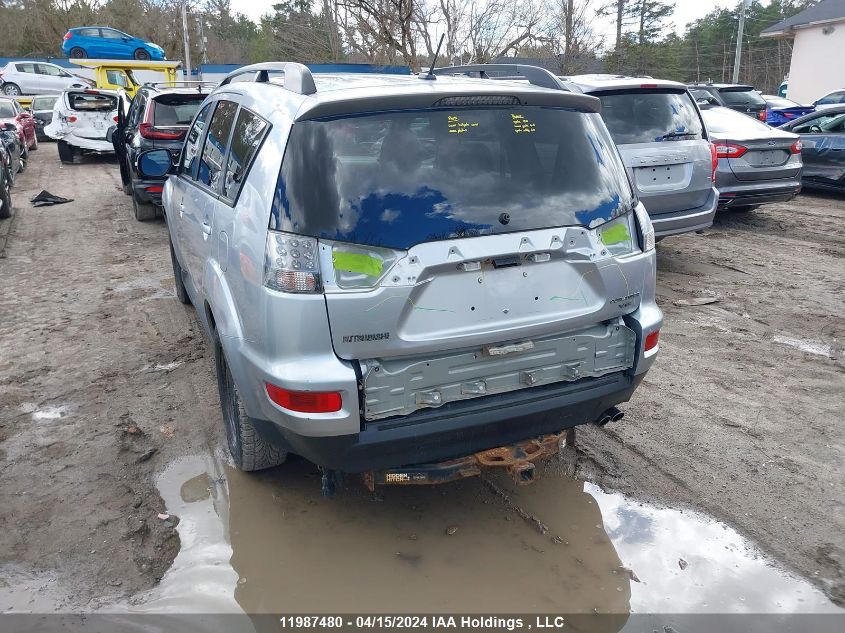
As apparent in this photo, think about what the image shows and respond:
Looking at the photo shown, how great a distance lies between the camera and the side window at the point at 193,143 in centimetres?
474

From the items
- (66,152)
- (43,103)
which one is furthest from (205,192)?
(43,103)

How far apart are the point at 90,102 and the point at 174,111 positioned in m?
8.13

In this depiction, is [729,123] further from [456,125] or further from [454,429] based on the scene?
[454,429]

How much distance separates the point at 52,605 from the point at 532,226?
2575mm

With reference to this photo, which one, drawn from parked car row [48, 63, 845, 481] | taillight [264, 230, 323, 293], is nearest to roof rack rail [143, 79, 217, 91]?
parked car row [48, 63, 845, 481]

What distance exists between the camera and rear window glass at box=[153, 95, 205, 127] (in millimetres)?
10117

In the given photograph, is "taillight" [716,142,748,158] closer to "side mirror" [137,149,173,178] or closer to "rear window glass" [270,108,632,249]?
"rear window glass" [270,108,632,249]

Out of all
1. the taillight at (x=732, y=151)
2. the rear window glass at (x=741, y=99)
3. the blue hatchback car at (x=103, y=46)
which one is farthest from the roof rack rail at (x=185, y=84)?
the blue hatchback car at (x=103, y=46)

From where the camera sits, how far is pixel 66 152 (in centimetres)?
1775

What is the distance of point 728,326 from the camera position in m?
6.08

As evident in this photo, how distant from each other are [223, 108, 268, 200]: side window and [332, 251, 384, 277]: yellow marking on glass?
84 cm

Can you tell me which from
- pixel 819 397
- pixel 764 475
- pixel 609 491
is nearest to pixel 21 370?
pixel 609 491

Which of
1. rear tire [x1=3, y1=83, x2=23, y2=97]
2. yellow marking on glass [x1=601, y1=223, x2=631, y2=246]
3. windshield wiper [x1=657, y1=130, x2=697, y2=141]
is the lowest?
yellow marking on glass [x1=601, y1=223, x2=631, y2=246]

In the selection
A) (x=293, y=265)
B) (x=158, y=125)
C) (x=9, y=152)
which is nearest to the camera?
(x=293, y=265)
